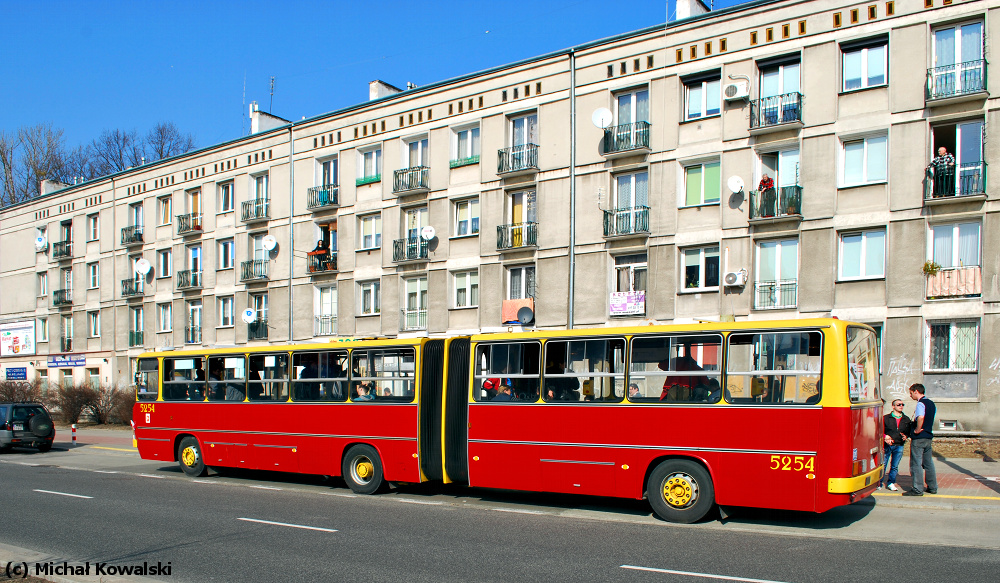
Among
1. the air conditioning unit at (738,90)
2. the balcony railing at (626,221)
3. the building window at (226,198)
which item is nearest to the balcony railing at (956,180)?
the air conditioning unit at (738,90)

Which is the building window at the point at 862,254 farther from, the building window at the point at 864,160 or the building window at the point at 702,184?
the building window at the point at 702,184

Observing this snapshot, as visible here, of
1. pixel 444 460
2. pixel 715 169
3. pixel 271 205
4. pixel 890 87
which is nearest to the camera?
pixel 444 460

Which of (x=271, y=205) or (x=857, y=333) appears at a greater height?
(x=271, y=205)

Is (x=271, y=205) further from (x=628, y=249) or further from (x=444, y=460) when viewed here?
(x=444, y=460)

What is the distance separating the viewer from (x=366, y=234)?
32.9 meters

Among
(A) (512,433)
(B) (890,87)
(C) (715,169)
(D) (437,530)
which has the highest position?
(B) (890,87)

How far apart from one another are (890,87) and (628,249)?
872 centimetres

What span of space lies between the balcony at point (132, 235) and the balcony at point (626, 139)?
92.5ft

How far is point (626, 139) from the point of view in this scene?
25719mm

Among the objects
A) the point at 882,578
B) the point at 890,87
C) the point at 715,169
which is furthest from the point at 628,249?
the point at 882,578

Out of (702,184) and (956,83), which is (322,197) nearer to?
(702,184)

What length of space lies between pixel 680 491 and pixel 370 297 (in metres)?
22.9

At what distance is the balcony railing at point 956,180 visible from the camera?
20344 millimetres

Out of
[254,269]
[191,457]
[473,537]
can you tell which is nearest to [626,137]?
[191,457]
